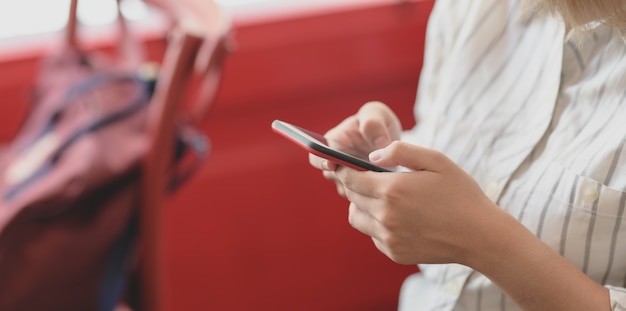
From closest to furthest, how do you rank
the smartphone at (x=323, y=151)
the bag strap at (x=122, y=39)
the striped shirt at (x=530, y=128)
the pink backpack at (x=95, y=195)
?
the smartphone at (x=323, y=151) < the striped shirt at (x=530, y=128) < the pink backpack at (x=95, y=195) < the bag strap at (x=122, y=39)

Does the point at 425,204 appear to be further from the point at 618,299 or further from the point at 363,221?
the point at 618,299

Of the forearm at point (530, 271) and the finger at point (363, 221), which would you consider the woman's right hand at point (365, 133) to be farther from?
the forearm at point (530, 271)

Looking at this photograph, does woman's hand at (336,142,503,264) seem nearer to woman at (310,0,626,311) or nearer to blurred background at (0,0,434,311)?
woman at (310,0,626,311)

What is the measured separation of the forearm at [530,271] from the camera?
0.63 metres

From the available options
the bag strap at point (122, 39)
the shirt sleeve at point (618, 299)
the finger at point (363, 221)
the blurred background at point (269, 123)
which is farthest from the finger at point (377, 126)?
the blurred background at point (269, 123)

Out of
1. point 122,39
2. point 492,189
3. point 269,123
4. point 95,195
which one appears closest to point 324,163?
point 492,189

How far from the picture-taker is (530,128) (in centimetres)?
79

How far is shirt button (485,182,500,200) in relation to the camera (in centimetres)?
78

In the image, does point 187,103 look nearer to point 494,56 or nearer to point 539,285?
point 494,56

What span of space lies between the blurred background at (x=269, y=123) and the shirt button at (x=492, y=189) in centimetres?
87

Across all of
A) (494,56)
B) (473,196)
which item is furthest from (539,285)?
(494,56)

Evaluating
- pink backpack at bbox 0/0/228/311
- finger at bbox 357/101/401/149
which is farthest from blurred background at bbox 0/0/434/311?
finger at bbox 357/101/401/149

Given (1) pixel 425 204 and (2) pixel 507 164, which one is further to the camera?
(2) pixel 507 164

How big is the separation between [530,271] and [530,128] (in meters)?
0.20
